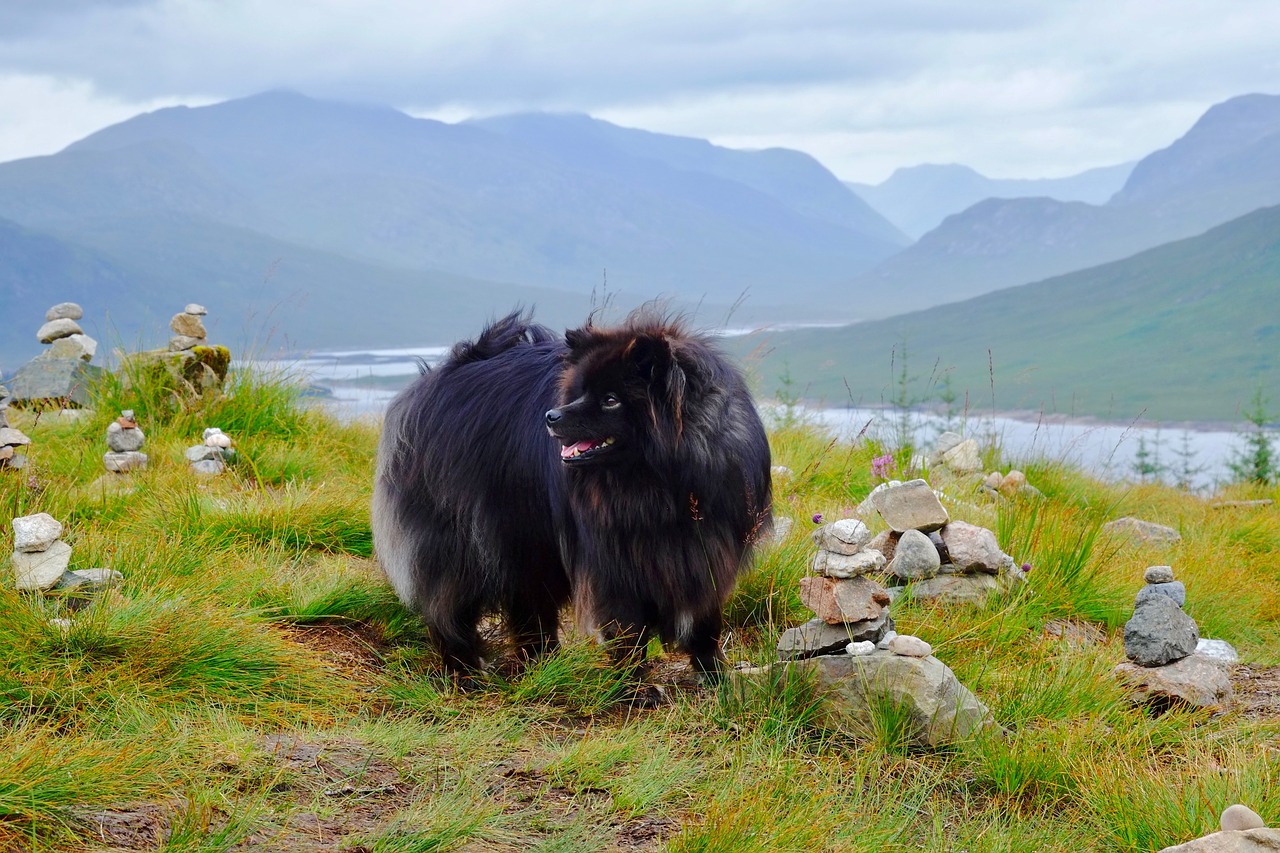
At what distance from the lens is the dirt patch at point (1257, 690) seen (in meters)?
4.15

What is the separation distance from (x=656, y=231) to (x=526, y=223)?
92.9ft

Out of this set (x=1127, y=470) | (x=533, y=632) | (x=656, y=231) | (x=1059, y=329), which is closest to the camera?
(x=533, y=632)

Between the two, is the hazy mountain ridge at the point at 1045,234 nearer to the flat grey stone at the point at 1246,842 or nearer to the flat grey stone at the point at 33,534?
the flat grey stone at the point at 33,534

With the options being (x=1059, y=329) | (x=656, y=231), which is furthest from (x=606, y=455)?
(x=656, y=231)

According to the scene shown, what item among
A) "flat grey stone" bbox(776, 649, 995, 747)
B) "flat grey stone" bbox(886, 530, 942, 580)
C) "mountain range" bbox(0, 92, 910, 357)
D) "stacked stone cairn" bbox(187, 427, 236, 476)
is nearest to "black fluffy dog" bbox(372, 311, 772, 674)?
"flat grey stone" bbox(776, 649, 995, 747)

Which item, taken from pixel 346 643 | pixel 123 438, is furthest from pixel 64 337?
pixel 346 643

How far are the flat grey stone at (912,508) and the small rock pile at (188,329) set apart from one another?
534 cm

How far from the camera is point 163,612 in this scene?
3734 millimetres

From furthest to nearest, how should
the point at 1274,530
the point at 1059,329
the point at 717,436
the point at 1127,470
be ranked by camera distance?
the point at 1059,329 → the point at 1127,470 → the point at 1274,530 → the point at 717,436

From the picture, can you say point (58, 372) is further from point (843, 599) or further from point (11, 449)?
point (843, 599)

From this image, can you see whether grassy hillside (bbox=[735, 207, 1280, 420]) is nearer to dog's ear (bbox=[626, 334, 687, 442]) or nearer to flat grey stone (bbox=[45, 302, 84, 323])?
flat grey stone (bbox=[45, 302, 84, 323])

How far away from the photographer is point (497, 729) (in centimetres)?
358

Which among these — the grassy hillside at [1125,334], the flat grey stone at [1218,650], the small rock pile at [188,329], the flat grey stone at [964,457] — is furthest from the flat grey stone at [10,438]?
the grassy hillside at [1125,334]

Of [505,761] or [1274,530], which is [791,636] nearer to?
[505,761]
